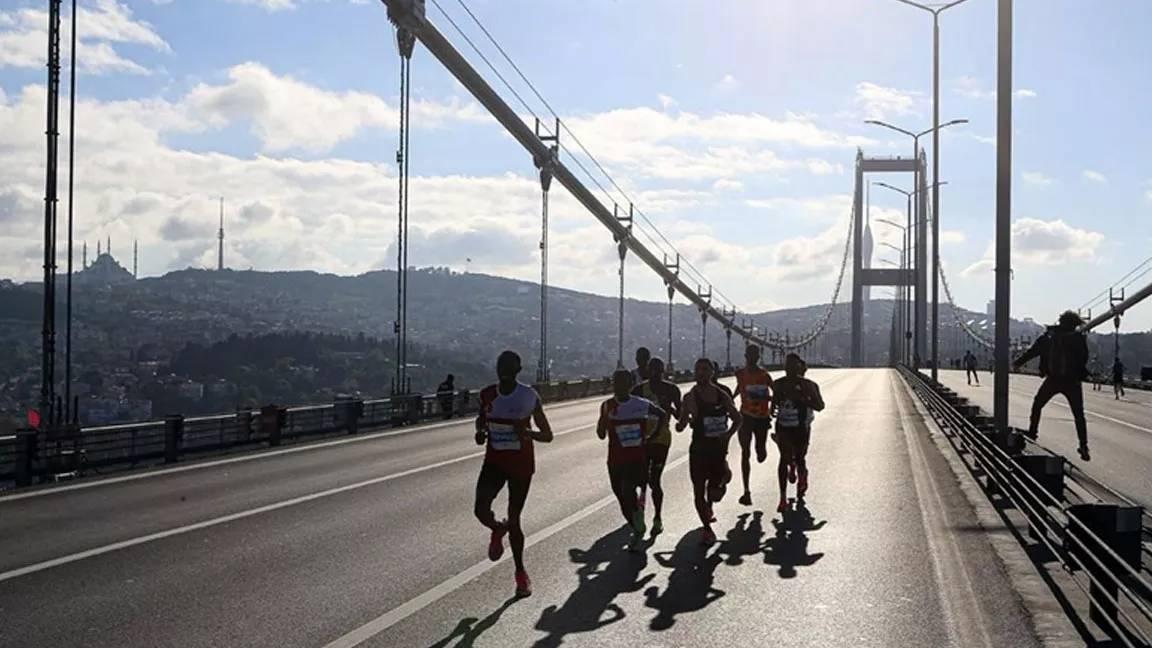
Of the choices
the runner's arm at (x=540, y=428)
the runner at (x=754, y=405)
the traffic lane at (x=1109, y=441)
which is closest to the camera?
the runner's arm at (x=540, y=428)

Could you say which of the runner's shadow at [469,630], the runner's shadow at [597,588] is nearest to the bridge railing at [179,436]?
the runner's shadow at [597,588]

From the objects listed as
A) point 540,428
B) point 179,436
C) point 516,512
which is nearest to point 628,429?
point 540,428

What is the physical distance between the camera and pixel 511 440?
954cm

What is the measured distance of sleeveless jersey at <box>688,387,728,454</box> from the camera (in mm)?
12539

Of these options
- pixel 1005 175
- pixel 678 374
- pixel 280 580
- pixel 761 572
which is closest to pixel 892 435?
pixel 1005 175

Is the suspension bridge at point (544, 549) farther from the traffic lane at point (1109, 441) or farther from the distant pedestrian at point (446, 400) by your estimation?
the distant pedestrian at point (446, 400)

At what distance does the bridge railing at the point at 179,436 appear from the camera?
18.2m

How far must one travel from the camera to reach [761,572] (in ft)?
34.4

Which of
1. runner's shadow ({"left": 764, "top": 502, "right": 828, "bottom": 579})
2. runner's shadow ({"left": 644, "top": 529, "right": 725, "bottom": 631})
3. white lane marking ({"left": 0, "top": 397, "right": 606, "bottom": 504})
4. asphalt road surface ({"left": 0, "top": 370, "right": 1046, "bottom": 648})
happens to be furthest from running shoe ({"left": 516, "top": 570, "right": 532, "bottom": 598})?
white lane marking ({"left": 0, "top": 397, "right": 606, "bottom": 504})

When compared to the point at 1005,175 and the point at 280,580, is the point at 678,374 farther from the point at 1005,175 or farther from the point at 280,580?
the point at 280,580

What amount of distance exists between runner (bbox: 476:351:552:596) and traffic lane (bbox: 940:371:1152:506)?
336 inches

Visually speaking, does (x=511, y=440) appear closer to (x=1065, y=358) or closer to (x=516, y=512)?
(x=516, y=512)

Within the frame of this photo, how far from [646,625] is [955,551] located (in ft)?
14.4

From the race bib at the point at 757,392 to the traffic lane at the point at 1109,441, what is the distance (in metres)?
4.32
